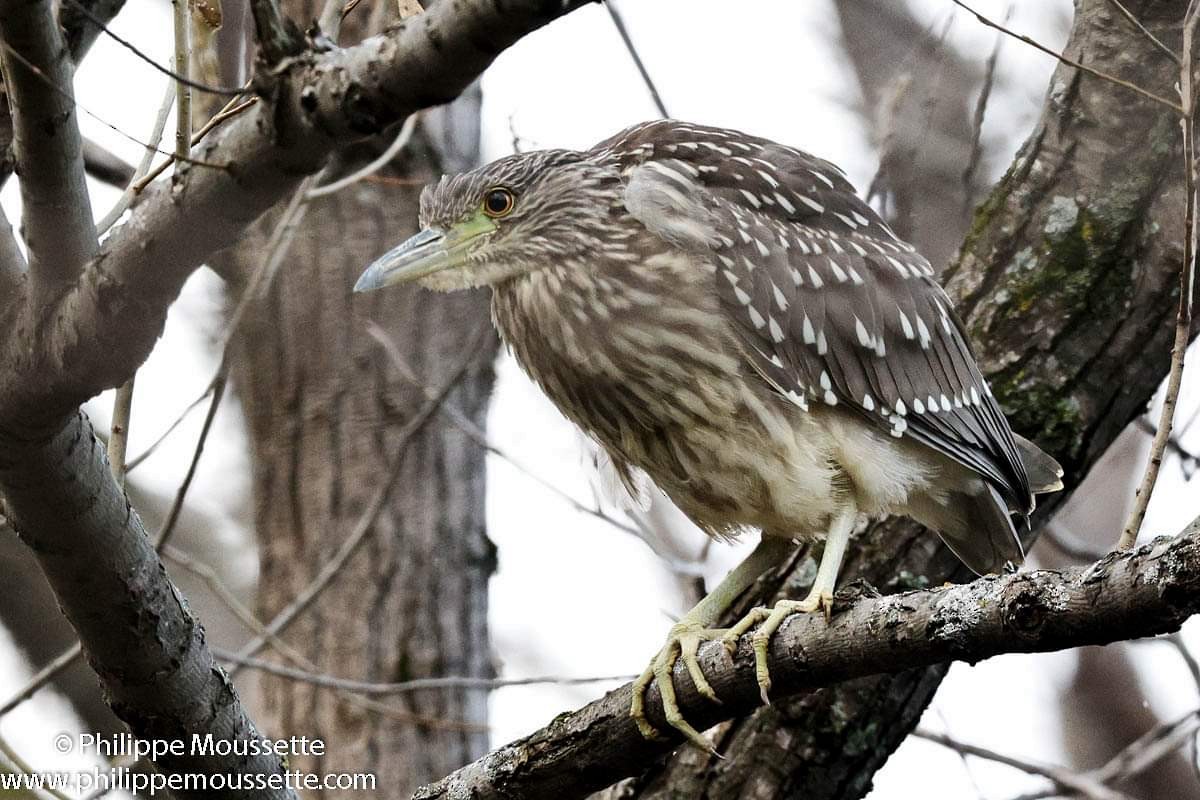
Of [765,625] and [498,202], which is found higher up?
[498,202]

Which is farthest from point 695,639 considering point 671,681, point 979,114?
point 979,114

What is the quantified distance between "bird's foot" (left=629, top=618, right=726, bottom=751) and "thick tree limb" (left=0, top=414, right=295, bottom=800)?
80 centimetres

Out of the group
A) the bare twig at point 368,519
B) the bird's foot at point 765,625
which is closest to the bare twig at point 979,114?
the bare twig at point 368,519

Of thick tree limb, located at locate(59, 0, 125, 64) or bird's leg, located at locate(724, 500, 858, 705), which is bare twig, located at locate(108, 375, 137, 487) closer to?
thick tree limb, located at locate(59, 0, 125, 64)

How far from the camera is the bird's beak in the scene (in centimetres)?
338

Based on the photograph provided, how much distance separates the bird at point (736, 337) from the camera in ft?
10.9

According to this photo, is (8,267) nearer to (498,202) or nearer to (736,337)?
(498,202)

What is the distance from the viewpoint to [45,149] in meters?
2.08

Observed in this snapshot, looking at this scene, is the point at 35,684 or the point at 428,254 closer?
the point at 35,684

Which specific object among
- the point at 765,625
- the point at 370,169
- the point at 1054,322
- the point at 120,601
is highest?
the point at 370,169

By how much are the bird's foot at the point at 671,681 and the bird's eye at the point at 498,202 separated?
1198mm

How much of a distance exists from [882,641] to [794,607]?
546 mm

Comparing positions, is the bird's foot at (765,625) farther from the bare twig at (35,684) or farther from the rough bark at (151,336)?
the bare twig at (35,684)

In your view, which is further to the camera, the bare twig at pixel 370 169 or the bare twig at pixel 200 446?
the bare twig at pixel 370 169
